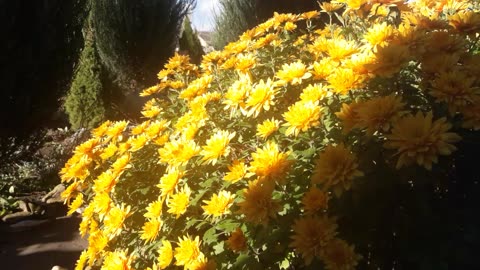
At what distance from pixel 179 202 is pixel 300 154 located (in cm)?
55

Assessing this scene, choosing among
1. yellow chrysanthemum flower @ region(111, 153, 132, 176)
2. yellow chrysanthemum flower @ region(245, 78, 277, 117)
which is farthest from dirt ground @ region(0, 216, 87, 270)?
yellow chrysanthemum flower @ region(245, 78, 277, 117)

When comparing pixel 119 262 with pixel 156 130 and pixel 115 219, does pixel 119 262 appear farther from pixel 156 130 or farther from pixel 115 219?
pixel 156 130

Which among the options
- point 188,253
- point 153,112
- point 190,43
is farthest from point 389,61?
point 190,43

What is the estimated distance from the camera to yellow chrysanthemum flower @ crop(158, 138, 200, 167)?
202 centimetres

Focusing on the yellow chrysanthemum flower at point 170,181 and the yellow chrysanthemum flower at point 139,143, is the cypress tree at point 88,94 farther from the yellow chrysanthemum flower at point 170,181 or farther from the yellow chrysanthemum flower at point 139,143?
the yellow chrysanthemum flower at point 170,181

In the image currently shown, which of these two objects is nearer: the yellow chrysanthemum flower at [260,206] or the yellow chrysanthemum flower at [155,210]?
the yellow chrysanthemum flower at [260,206]

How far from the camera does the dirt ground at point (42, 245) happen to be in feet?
13.3

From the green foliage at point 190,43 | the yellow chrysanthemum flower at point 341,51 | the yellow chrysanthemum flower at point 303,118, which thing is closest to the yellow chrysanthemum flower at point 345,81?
the yellow chrysanthemum flower at point 303,118

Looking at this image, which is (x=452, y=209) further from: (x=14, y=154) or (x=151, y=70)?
(x=151, y=70)

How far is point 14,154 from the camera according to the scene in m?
4.59

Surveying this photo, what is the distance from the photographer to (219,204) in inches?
69.6

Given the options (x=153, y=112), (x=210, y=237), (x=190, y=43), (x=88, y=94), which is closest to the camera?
(x=210, y=237)

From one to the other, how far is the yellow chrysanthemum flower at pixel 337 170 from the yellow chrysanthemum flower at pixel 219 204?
38cm

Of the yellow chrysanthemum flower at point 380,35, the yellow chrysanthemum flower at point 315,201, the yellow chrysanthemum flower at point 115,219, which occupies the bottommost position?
the yellow chrysanthemum flower at point 115,219
